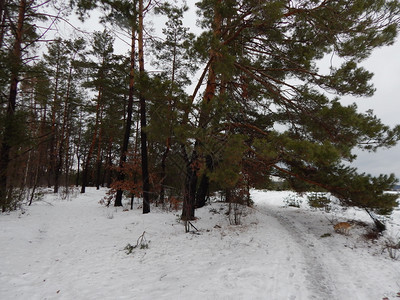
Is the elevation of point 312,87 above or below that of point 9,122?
above

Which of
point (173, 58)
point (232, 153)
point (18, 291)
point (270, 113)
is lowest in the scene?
point (18, 291)

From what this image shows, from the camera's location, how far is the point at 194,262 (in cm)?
430

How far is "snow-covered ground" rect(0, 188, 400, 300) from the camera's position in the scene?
126 inches

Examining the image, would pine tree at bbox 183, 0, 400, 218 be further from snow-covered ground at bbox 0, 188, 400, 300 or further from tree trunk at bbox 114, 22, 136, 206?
tree trunk at bbox 114, 22, 136, 206

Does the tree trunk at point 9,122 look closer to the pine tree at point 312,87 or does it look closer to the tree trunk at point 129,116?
the tree trunk at point 129,116

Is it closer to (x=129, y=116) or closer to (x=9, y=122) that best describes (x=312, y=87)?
(x=129, y=116)

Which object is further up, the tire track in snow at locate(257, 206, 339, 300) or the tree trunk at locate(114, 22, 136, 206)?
the tree trunk at locate(114, 22, 136, 206)

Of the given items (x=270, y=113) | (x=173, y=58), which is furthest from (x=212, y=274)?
(x=173, y=58)

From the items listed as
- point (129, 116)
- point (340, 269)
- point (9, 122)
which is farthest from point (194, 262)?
point (129, 116)

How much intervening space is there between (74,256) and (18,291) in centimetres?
155

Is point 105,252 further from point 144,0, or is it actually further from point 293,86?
point 144,0

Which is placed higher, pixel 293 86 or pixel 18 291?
pixel 293 86

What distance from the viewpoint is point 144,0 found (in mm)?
8383

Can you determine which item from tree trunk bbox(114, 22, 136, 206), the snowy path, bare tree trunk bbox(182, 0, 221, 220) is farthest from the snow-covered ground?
tree trunk bbox(114, 22, 136, 206)
